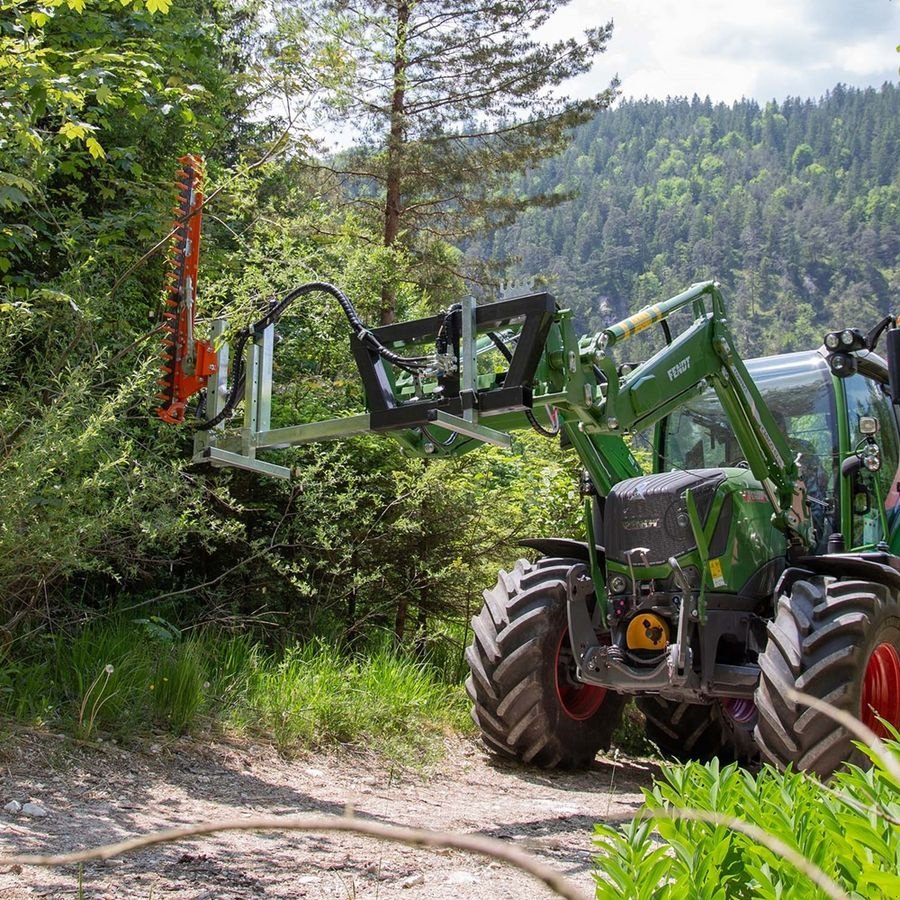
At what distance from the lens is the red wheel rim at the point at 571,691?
709 cm

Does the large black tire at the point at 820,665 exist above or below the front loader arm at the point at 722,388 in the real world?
below

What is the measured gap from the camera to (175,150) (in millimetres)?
9125

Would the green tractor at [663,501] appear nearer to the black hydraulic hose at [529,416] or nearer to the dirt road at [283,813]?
the black hydraulic hose at [529,416]

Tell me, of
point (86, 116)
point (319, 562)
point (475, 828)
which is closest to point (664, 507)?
point (475, 828)

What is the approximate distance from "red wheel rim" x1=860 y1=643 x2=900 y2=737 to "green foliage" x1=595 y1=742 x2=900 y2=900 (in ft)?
10.9

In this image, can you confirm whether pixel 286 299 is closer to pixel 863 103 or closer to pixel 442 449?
pixel 442 449

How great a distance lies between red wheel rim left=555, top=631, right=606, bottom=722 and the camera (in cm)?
709

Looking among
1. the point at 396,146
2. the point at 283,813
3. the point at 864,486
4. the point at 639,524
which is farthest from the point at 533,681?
the point at 396,146

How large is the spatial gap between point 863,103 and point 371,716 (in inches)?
7819

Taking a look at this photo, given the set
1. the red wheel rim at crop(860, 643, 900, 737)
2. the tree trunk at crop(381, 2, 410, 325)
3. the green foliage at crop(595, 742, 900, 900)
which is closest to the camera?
the green foliage at crop(595, 742, 900, 900)

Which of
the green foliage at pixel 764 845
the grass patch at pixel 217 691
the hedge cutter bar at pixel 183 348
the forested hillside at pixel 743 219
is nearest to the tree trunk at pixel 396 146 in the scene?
the grass patch at pixel 217 691

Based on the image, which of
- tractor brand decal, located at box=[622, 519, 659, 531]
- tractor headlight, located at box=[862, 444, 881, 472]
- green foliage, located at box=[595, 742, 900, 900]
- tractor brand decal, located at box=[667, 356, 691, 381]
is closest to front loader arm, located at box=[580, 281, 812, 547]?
tractor brand decal, located at box=[667, 356, 691, 381]

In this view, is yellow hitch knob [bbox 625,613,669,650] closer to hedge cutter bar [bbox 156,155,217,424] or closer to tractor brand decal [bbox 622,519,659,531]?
tractor brand decal [bbox 622,519,659,531]

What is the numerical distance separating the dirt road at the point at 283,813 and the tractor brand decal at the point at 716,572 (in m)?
1.32
